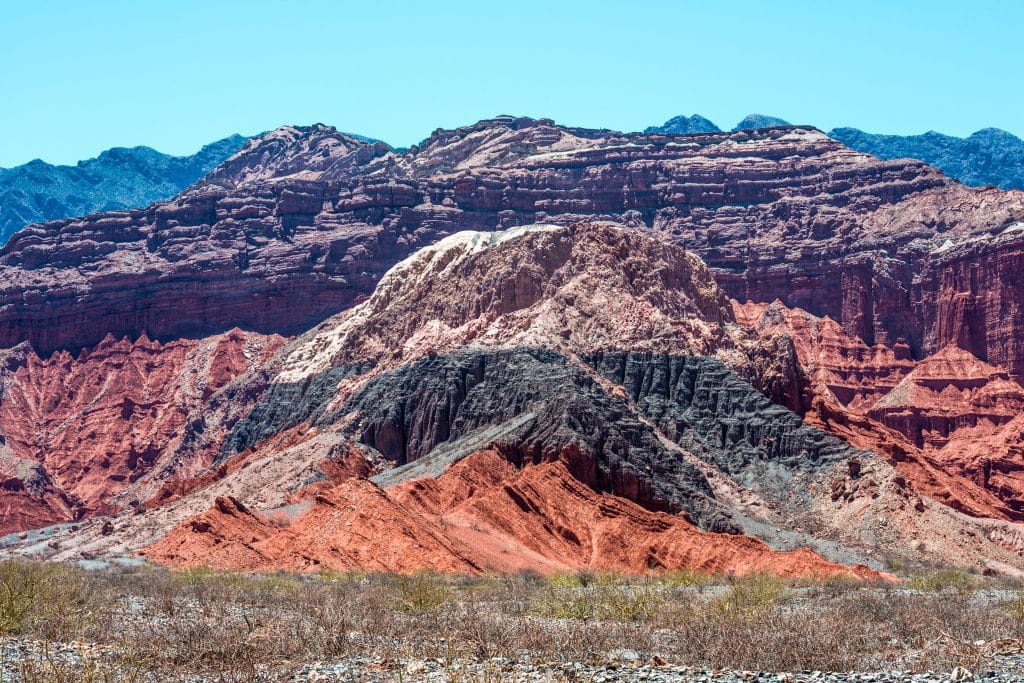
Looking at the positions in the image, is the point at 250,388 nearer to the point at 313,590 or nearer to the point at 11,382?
the point at 11,382

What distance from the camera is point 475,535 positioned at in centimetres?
6831

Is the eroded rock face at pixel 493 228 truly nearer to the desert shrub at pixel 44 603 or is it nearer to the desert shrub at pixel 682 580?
the desert shrub at pixel 682 580

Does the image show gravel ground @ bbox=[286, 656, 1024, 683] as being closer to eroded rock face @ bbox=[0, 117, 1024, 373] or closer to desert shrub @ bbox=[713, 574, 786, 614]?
desert shrub @ bbox=[713, 574, 786, 614]

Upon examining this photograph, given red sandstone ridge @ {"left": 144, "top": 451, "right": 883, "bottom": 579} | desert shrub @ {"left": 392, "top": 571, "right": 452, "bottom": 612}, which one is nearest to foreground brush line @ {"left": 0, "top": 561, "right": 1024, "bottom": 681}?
desert shrub @ {"left": 392, "top": 571, "right": 452, "bottom": 612}

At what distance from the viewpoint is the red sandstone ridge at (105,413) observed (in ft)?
441

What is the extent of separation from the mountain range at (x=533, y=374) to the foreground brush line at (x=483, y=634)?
23.8 meters

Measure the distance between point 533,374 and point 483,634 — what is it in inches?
2534

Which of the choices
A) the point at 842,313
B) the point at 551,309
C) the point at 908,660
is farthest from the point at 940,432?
the point at 908,660

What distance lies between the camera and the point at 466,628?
98.2 feet

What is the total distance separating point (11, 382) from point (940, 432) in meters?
104

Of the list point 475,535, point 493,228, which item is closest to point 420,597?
point 475,535

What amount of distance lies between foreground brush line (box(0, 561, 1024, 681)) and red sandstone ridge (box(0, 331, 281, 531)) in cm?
9277

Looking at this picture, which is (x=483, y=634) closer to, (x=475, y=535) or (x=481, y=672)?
(x=481, y=672)

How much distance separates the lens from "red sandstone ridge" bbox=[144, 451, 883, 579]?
6347cm
